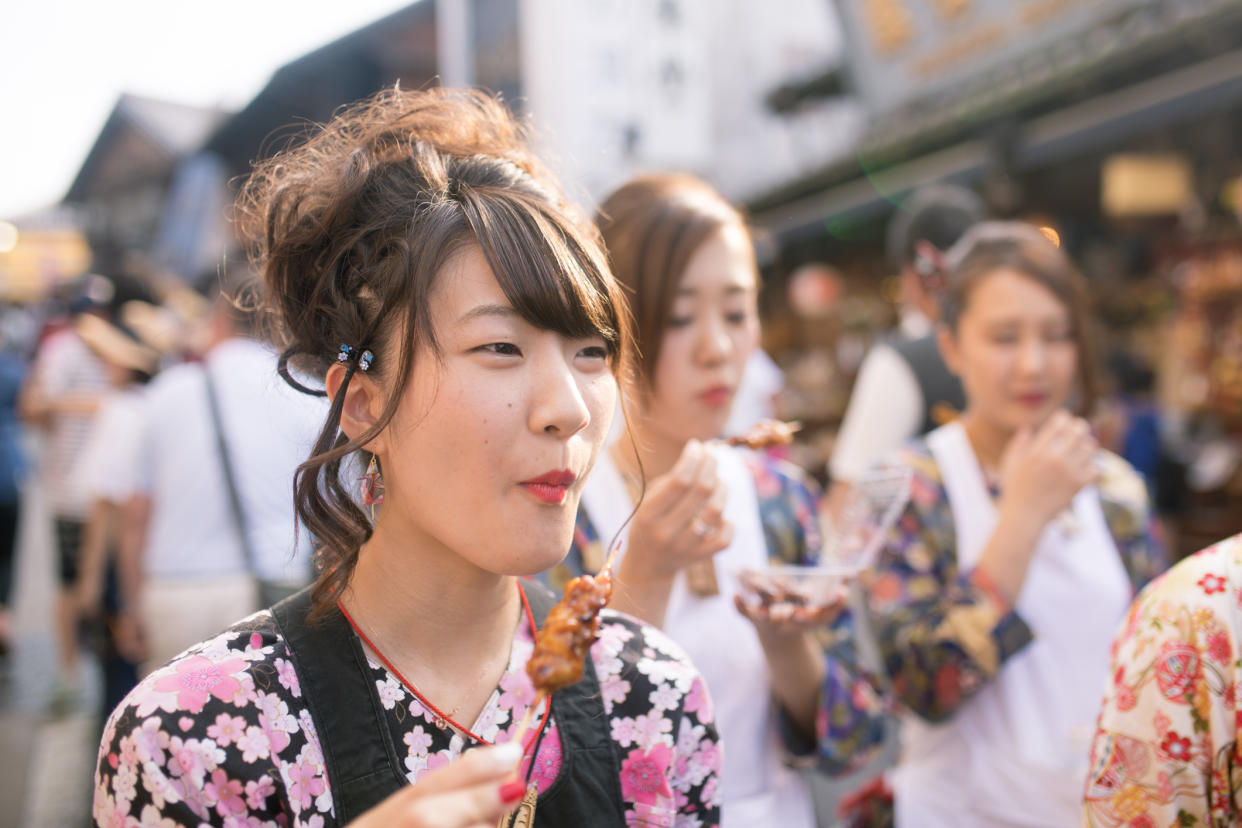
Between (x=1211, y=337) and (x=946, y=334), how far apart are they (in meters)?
5.18

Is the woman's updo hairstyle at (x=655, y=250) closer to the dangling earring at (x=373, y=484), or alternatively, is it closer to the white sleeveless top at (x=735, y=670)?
the white sleeveless top at (x=735, y=670)

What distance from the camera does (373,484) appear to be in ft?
4.62

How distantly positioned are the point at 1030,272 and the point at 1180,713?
1.39m

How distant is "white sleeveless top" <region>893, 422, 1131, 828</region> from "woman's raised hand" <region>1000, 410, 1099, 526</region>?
0.58 ft

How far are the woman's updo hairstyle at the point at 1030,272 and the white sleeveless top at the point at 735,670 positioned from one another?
3.29ft

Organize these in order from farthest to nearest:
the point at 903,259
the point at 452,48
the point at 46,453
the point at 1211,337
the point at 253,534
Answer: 1. the point at 1211,337
2. the point at 46,453
3. the point at 452,48
4. the point at 903,259
5. the point at 253,534

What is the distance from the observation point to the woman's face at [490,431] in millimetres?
1193

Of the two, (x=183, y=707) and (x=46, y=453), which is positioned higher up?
(x=46, y=453)

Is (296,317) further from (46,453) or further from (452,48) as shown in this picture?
(46,453)

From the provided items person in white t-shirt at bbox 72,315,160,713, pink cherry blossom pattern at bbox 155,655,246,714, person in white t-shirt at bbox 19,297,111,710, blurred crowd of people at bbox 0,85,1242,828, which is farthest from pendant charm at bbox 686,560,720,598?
person in white t-shirt at bbox 19,297,111,710

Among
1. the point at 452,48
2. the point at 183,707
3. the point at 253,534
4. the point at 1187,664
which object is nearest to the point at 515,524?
the point at 183,707

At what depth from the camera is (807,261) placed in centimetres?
1122

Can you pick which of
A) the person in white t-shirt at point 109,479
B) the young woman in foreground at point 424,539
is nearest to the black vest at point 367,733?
the young woman in foreground at point 424,539

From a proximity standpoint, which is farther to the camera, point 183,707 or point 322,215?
point 322,215
